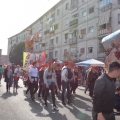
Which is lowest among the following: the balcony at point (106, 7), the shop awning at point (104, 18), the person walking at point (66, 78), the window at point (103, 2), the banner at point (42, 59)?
the person walking at point (66, 78)

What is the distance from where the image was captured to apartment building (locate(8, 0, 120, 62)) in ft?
91.4

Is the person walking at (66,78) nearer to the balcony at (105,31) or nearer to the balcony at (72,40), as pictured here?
the balcony at (105,31)

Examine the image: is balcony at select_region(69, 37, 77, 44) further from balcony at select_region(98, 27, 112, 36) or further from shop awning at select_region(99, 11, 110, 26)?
shop awning at select_region(99, 11, 110, 26)

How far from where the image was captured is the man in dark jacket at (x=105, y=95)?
3303 mm

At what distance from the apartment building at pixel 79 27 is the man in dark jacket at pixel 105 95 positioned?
2359 centimetres

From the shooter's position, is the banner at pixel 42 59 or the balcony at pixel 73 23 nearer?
the banner at pixel 42 59

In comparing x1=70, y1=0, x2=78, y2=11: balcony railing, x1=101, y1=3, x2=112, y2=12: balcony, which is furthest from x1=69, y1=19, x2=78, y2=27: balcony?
x1=101, y1=3, x2=112, y2=12: balcony

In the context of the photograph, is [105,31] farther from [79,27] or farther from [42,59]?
[42,59]

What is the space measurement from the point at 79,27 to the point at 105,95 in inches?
1281

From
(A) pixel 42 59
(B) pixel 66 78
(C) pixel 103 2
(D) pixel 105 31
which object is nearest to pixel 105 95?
(B) pixel 66 78

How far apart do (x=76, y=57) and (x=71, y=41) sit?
3814mm

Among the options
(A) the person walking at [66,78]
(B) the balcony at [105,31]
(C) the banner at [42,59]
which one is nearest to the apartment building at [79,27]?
(B) the balcony at [105,31]

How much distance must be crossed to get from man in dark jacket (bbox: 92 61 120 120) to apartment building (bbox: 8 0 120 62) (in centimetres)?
2359

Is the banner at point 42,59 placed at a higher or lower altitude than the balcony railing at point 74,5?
lower
